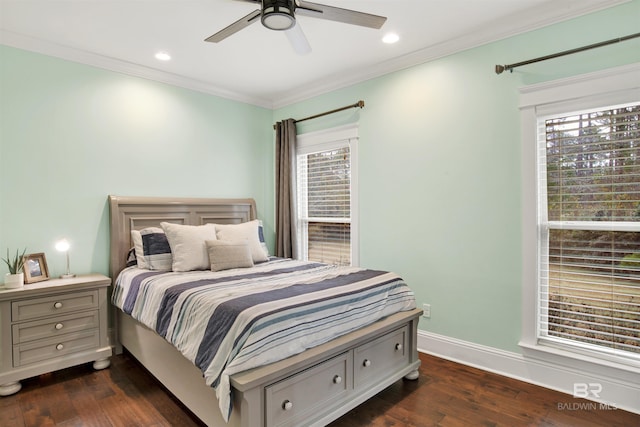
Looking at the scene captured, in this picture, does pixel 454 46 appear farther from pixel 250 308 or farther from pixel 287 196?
pixel 250 308

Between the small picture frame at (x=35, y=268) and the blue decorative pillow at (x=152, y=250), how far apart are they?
2.21 ft

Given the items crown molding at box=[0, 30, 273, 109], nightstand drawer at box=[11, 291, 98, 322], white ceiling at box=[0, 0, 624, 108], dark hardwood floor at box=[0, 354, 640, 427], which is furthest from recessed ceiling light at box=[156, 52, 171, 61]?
dark hardwood floor at box=[0, 354, 640, 427]

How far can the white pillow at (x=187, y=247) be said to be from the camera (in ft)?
9.97

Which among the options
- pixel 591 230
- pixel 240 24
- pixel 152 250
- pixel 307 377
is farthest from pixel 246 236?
pixel 591 230

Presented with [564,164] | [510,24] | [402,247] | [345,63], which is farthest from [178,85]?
[564,164]

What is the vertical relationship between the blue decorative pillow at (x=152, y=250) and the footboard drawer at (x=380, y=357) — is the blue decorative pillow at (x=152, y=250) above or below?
above

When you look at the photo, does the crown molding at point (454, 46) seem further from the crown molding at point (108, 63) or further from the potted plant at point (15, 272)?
the potted plant at point (15, 272)

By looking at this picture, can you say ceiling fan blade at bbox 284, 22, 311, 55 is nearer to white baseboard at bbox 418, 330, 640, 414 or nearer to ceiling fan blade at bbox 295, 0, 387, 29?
ceiling fan blade at bbox 295, 0, 387, 29

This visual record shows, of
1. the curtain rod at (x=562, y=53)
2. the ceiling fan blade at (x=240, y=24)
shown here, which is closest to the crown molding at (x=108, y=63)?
the ceiling fan blade at (x=240, y=24)

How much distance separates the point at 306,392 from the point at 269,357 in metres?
0.35

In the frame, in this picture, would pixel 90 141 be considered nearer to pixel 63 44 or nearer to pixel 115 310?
pixel 63 44

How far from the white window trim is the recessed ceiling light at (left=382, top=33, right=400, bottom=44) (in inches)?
42.0

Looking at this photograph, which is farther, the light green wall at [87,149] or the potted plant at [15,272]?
the light green wall at [87,149]

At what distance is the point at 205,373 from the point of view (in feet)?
5.93
